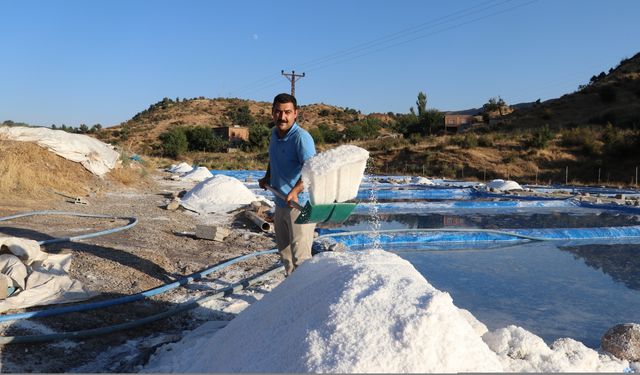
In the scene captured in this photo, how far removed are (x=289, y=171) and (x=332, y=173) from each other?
33 centimetres

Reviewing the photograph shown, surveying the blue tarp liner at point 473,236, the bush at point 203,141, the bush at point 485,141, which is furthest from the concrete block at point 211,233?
the bush at point 203,141

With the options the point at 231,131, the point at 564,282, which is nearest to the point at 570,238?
the point at 564,282

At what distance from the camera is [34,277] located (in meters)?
2.94

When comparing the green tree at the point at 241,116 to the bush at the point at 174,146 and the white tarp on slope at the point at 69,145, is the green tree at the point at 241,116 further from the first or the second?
the white tarp on slope at the point at 69,145

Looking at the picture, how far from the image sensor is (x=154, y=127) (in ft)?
135

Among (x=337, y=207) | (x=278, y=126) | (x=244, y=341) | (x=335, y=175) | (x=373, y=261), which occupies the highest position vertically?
(x=278, y=126)

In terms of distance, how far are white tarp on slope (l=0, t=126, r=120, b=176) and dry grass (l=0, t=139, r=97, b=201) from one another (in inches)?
4.9

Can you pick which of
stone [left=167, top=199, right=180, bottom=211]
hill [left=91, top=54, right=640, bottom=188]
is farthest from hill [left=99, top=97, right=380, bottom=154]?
stone [left=167, top=199, right=180, bottom=211]

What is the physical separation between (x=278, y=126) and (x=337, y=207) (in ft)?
1.75

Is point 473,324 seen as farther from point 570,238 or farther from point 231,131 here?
point 231,131

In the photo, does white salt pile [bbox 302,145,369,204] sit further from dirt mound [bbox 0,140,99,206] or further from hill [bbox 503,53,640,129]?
hill [bbox 503,53,640,129]

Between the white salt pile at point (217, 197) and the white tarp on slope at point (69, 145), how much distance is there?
3164 mm

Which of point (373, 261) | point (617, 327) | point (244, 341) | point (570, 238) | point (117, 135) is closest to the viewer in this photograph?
point (244, 341)

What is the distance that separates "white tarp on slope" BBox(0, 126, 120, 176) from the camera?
9.52 metres
